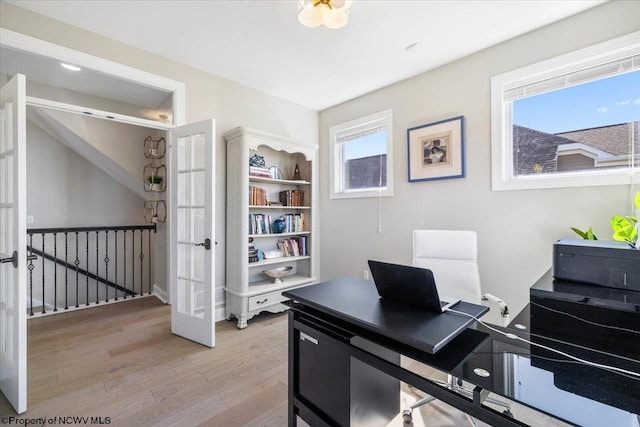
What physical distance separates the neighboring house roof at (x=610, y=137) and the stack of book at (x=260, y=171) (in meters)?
2.85

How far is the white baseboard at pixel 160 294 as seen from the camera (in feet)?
12.1

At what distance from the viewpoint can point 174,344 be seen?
2.54m

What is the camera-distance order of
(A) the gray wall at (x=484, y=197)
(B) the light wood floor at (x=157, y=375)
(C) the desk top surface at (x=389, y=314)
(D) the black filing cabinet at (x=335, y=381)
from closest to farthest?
(C) the desk top surface at (x=389, y=314) < (D) the black filing cabinet at (x=335, y=381) < (B) the light wood floor at (x=157, y=375) < (A) the gray wall at (x=484, y=197)

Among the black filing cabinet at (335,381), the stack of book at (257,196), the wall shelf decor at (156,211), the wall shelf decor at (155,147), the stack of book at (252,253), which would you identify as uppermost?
the wall shelf decor at (155,147)

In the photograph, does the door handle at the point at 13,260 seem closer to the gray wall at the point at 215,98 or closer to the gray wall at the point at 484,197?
the gray wall at the point at 215,98

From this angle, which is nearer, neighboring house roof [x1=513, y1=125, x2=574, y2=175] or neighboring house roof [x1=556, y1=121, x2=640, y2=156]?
neighboring house roof [x1=556, y1=121, x2=640, y2=156]

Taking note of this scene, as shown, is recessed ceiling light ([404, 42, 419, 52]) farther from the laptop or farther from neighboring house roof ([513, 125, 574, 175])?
the laptop

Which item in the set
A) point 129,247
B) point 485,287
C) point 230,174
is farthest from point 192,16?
point 129,247

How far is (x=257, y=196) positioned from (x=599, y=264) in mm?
2840

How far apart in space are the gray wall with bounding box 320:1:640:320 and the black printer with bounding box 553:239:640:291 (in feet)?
2.08

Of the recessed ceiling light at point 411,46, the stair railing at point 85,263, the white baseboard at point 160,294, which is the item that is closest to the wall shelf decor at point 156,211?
the stair railing at point 85,263

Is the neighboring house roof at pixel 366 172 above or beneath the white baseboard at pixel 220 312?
above

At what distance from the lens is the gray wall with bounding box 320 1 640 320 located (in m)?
2.02

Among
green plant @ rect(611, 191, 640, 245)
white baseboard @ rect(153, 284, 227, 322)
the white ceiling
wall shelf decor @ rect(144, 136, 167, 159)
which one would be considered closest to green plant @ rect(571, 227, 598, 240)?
green plant @ rect(611, 191, 640, 245)
